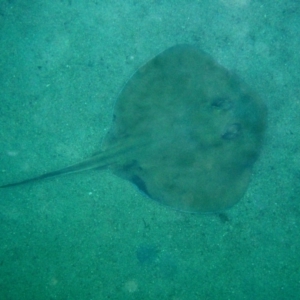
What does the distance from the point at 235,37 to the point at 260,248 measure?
2867 mm

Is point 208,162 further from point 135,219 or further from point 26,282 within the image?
point 26,282

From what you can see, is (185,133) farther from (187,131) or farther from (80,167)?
(80,167)

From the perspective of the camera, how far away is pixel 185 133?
4.16 metres

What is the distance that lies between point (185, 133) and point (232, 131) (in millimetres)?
548

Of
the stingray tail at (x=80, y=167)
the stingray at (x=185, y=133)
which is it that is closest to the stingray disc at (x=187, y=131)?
the stingray at (x=185, y=133)

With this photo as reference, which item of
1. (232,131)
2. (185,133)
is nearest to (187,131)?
(185,133)

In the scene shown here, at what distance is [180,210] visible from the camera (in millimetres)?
4508

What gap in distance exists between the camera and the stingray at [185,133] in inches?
164

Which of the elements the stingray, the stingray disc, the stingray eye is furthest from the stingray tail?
the stingray eye

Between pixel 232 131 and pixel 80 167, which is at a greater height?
pixel 232 131

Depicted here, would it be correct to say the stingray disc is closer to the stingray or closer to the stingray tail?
the stingray

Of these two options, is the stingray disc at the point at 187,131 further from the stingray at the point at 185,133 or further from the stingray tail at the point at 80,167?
the stingray tail at the point at 80,167

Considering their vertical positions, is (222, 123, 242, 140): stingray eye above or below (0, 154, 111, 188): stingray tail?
above

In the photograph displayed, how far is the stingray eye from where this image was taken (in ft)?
13.5
